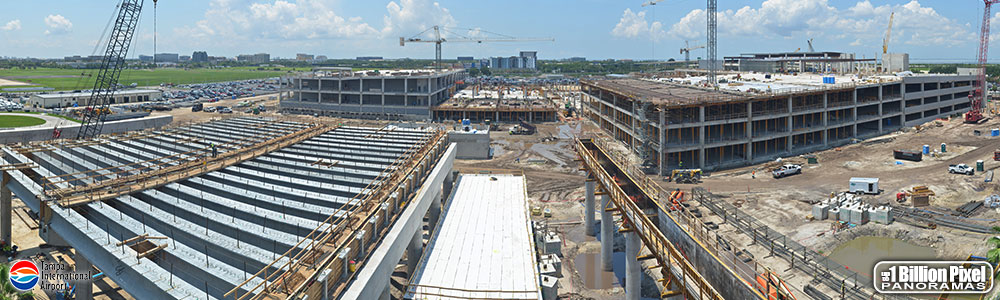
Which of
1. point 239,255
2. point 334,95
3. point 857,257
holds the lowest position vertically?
point 857,257

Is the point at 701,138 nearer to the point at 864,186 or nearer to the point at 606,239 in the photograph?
the point at 864,186

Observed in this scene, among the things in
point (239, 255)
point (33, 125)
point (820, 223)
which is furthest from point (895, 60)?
point (33, 125)

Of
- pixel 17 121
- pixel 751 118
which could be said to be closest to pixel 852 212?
pixel 751 118

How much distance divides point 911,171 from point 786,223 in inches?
1092

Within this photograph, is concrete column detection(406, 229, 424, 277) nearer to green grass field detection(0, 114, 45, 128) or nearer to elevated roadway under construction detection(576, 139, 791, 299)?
elevated roadway under construction detection(576, 139, 791, 299)

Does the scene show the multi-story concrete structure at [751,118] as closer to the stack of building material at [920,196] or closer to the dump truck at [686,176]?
the dump truck at [686,176]

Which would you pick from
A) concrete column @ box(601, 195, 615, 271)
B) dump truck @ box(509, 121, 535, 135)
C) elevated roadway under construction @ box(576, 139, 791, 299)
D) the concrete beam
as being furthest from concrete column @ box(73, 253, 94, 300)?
dump truck @ box(509, 121, 535, 135)

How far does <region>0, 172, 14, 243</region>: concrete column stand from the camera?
27.3m

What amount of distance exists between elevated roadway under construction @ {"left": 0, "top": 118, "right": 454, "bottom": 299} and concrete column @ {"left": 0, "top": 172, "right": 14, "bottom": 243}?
224 mm

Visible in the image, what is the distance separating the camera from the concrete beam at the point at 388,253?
17.0 metres

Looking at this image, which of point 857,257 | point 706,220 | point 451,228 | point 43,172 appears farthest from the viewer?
point 706,220

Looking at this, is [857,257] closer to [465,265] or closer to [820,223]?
[820,223]

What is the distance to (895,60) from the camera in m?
112

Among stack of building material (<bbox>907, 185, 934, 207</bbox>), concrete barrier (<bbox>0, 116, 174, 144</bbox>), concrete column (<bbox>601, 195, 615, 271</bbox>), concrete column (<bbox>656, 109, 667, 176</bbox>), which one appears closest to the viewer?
concrete column (<bbox>601, 195, 615, 271</bbox>)
